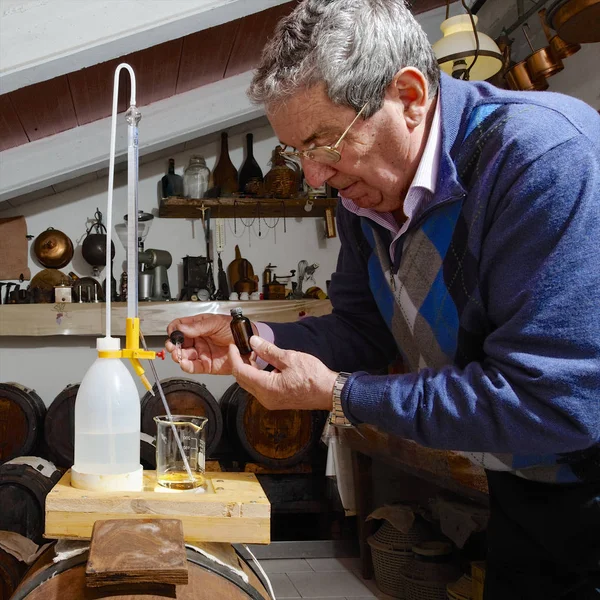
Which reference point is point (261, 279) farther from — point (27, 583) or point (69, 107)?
point (27, 583)

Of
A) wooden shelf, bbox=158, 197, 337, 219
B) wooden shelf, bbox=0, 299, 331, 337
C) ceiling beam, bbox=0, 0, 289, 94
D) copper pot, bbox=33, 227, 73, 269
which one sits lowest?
wooden shelf, bbox=0, 299, 331, 337

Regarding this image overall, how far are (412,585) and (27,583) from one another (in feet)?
8.92

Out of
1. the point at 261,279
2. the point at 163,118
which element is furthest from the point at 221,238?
the point at 163,118

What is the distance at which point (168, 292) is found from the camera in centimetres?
520

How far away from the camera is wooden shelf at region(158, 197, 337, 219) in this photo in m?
5.12

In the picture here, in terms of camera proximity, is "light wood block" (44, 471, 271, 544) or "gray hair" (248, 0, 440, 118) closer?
"light wood block" (44, 471, 271, 544)

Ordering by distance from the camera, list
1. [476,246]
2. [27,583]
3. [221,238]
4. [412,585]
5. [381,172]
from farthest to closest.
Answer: [221,238]
[412,585]
[381,172]
[476,246]
[27,583]

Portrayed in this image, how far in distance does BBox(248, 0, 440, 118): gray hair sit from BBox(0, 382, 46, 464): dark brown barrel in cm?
360

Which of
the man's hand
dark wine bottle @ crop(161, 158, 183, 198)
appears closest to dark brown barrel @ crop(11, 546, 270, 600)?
the man's hand

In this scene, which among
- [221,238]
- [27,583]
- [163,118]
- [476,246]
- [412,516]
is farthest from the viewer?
[221,238]

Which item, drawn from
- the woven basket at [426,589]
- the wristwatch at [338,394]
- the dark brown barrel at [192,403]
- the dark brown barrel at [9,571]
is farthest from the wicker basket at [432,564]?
the wristwatch at [338,394]

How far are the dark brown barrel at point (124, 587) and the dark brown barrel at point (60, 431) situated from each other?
10.8 feet

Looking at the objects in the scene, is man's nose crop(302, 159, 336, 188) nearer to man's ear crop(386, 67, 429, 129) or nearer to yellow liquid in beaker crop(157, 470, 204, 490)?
man's ear crop(386, 67, 429, 129)

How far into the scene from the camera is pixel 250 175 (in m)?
5.47
